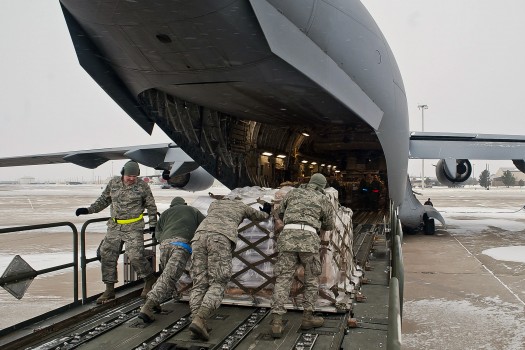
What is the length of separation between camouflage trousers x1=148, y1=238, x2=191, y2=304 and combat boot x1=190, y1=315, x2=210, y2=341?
0.70 m

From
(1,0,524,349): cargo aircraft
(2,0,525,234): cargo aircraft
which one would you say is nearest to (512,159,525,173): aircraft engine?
(1,0,524,349): cargo aircraft

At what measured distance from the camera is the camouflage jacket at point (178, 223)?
4809mm

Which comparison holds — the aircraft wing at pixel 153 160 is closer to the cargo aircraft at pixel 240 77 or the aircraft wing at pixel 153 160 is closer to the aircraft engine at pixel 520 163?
the cargo aircraft at pixel 240 77

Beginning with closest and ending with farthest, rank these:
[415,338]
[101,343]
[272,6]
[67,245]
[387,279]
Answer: [101,343] < [272,6] < [415,338] < [387,279] < [67,245]

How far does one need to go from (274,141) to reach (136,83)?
439 centimetres

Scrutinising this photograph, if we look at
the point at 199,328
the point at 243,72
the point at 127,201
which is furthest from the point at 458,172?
the point at 199,328

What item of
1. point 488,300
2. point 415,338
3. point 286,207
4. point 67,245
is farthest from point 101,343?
point 67,245

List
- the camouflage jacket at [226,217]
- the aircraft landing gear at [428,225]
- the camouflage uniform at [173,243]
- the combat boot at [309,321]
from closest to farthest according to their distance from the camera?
the combat boot at [309,321]
the camouflage jacket at [226,217]
the camouflage uniform at [173,243]
the aircraft landing gear at [428,225]

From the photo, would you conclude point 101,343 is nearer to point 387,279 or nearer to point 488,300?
point 387,279

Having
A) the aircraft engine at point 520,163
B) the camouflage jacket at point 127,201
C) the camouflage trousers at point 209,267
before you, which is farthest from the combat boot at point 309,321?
the aircraft engine at point 520,163

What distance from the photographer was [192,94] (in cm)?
629

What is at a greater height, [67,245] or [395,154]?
[395,154]

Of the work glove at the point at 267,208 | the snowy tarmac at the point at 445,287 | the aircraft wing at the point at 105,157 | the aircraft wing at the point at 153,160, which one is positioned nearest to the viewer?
the work glove at the point at 267,208

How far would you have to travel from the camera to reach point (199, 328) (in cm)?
372
